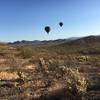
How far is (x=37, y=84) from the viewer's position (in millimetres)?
21266

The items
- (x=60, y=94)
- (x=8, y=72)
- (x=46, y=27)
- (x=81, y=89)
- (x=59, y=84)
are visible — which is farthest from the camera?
(x=46, y=27)

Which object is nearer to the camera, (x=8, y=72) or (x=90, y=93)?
(x=90, y=93)

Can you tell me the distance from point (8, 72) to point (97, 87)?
41.9 feet

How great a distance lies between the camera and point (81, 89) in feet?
50.8

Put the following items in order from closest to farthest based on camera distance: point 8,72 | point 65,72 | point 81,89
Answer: point 81,89 < point 65,72 < point 8,72

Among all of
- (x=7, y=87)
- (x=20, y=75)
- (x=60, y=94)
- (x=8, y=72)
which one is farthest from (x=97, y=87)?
(x=8, y=72)

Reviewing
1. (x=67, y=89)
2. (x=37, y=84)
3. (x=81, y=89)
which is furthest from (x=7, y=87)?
(x=81, y=89)

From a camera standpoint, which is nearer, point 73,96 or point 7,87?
point 73,96

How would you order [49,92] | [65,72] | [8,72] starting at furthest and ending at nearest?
[8,72]
[65,72]
[49,92]

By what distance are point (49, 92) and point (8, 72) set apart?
1224 cm

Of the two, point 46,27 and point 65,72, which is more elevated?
point 46,27

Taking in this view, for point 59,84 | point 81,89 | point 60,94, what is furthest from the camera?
point 59,84

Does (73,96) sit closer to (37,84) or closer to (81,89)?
(81,89)

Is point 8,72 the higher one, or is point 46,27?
point 46,27
